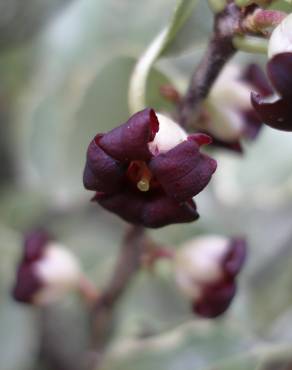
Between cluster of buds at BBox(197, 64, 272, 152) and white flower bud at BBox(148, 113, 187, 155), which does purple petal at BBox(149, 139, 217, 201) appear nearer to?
white flower bud at BBox(148, 113, 187, 155)

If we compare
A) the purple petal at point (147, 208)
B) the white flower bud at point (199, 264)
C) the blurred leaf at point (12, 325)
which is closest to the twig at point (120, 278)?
the white flower bud at point (199, 264)

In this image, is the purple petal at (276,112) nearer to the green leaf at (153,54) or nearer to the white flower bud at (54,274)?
the green leaf at (153,54)

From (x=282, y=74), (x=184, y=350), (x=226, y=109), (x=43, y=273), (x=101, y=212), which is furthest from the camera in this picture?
(x=101, y=212)

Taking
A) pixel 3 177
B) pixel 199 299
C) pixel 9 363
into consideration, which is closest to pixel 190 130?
pixel 199 299

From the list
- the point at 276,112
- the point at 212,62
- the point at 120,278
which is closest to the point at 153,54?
the point at 212,62

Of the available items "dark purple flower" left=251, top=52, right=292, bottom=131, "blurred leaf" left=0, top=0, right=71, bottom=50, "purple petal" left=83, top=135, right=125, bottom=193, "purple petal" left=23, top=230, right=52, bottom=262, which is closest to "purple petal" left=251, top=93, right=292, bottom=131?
"dark purple flower" left=251, top=52, right=292, bottom=131

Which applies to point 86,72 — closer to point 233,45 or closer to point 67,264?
point 67,264

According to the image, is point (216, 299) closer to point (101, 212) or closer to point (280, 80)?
point (280, 80)
